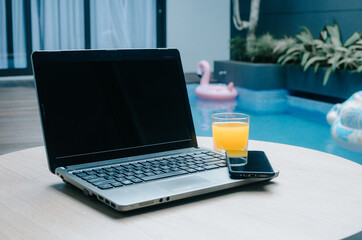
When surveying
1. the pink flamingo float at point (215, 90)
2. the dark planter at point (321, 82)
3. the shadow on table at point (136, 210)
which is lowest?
the pink flamingo float at point (215, 90)

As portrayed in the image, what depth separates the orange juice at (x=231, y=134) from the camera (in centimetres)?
102

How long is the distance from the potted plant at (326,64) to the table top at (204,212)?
394 cm

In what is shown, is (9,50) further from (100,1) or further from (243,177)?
(243,177)

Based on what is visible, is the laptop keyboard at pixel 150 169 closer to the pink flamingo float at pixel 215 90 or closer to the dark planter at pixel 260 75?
the pink flamingo float at pixel 215 90

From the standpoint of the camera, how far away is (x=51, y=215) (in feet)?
2.18

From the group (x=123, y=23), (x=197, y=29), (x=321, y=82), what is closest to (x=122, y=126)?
(x=321, y=82)

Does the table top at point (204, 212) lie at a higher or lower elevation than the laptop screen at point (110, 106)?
lower

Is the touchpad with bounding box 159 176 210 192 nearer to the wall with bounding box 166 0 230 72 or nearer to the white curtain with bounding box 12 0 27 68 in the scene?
the white curtain with bounding box 12 0 27 68

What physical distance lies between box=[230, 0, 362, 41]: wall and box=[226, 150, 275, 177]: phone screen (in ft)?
16.8

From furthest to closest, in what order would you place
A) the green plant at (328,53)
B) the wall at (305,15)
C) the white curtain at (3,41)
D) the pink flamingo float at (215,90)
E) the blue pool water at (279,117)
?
the white curtain at (3,41) < the wall at (305,15) < the pink flamingo float at (215,90) < the green plant at (328,53) < the blue pool water at (279,117)

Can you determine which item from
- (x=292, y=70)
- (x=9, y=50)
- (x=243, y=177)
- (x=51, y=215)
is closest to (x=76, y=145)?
(x=51, y=215)

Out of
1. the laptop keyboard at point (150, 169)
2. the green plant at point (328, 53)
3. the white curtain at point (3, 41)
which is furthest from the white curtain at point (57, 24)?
the laptop keyboard at point (150, 169)

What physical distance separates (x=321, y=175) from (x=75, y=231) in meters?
0.48

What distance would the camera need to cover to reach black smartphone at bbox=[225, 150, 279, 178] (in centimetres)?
78
